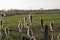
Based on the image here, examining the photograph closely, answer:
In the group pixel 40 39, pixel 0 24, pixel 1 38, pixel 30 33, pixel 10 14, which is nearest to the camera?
pixel 30 33

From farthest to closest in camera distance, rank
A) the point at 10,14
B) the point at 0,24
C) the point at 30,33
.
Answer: the point at 10,14 < the point at 0,24 < the point at 30,33

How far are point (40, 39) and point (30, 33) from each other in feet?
13.4

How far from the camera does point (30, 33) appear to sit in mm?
8195

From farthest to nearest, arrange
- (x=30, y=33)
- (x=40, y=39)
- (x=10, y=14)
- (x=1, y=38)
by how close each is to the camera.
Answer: (x=10, y=14)
(x=40, y=39)
(x=1, y=38)
(x=30, y=33)

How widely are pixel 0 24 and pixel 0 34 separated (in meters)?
1.49

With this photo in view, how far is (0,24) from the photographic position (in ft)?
33.0

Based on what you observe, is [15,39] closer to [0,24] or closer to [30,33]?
[0,24]

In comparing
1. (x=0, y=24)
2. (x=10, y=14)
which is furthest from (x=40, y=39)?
(x=10, y=14)

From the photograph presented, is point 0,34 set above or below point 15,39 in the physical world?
above

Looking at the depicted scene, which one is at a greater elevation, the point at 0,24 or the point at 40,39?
the point at 0,24

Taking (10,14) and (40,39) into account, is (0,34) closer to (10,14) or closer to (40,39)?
Result: (40,39)

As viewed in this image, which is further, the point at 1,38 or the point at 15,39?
the point at 15,39

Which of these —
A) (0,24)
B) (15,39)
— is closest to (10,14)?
(15,39)

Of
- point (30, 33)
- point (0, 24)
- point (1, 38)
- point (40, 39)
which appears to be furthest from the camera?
point (40, 39)
